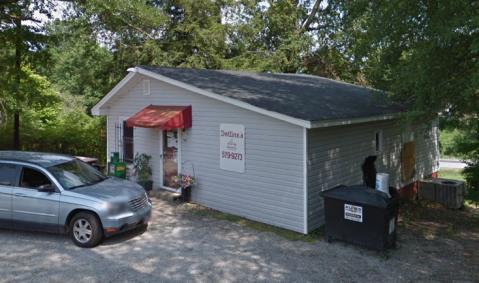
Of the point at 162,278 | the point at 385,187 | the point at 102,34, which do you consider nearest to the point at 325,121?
the point at 385,187

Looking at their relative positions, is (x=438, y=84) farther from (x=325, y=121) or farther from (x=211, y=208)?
(x=211, y=208)

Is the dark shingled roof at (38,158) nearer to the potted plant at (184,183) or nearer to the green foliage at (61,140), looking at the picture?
the potted plant at (184,183)

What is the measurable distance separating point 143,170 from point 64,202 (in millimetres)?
4211

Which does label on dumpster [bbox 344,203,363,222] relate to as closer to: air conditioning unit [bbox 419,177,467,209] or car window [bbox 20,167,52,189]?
car window [bbox 20,167,52,189]

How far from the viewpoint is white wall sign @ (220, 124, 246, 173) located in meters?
8.86

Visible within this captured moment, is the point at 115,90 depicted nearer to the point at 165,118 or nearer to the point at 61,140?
the point at 165,118

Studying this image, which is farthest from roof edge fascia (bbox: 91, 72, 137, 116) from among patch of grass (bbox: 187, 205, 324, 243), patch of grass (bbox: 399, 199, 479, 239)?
patch of grass (bbox: 399, 199, 479, 239)

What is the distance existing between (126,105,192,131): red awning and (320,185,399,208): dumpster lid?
13.2 ft

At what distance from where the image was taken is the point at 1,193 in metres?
7.28

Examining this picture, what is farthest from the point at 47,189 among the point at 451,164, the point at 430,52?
the point at 451,164

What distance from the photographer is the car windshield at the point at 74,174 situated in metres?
7.28

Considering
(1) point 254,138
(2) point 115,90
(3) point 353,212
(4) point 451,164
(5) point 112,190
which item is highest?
(2) point 115,90

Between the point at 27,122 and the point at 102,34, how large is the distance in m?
6.64

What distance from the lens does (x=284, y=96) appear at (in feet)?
31.8
